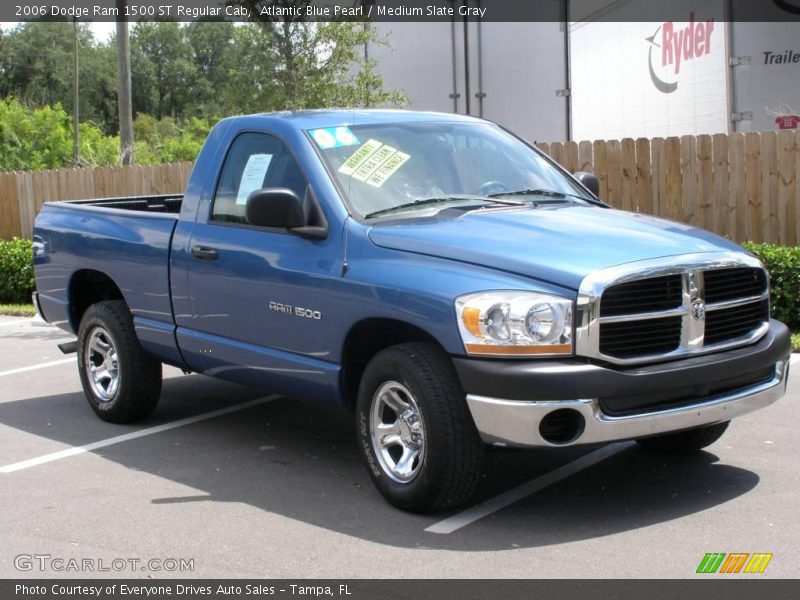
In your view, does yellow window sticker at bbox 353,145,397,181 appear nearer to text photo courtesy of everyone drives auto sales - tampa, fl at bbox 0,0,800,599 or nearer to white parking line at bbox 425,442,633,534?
text photo courtesy of everyone drives auto sales - tampa, fl at bbox 0,0,800,599

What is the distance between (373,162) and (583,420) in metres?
2.04

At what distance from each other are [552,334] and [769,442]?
241 cm

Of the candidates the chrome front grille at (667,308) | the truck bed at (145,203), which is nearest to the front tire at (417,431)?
the chrome front grille at (667,308)

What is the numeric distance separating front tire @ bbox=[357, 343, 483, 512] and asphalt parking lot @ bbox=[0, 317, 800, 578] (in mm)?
167

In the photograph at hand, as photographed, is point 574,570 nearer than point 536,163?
Yes

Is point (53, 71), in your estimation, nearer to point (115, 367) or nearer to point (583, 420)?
point (115, 367)

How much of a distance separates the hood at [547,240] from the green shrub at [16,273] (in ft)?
36.8

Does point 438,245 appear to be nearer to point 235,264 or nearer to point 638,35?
point 235,264

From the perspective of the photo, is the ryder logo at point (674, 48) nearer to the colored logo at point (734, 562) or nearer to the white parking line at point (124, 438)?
the white parking line at point (124, 438)

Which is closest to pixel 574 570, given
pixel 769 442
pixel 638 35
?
pixel 769 442

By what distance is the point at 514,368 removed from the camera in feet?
16.3

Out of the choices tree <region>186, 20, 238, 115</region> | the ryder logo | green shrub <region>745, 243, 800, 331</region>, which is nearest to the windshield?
green shrub <region>745, 243, 800, 331</region>

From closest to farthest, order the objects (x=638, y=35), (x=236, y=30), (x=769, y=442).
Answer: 1. (x=769, y=442)
2. (x=638, y=35)
3. (x=236, y=30)

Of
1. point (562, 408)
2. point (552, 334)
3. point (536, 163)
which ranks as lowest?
point (562, 408)
